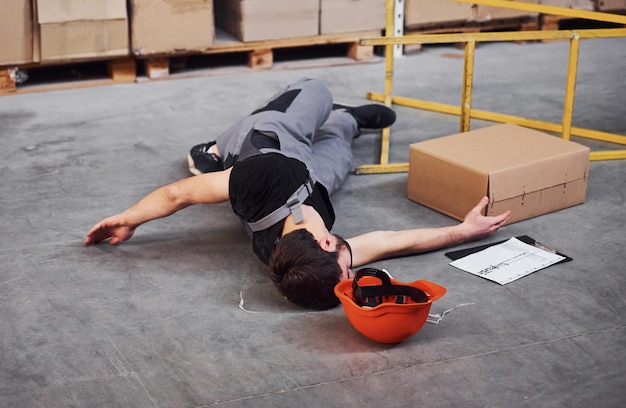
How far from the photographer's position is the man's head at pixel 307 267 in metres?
3.28

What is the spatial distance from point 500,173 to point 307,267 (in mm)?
1256

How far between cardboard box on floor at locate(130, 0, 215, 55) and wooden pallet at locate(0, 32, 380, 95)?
0.37 feet

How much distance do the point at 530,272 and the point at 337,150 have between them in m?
1.40

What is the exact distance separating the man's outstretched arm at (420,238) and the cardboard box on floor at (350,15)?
3.26 metres

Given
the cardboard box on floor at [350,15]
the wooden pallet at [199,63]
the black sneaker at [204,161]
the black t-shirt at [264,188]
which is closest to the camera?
the black t-shirt at [264,188]

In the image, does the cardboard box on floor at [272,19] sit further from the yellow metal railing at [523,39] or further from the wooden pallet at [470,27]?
the yellow metal railing at [523,39]

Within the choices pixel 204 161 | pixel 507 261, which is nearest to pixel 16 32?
pixel 204 161

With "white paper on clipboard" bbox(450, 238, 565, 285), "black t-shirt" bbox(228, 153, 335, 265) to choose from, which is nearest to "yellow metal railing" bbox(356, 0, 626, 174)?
"white paper on clipboard" bbox(450, 238, 565, 285)

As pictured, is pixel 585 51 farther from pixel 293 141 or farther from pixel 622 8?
pixel 293 141

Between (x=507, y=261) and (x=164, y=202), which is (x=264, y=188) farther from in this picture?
(x=507, y=261)

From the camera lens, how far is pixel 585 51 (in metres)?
7.48

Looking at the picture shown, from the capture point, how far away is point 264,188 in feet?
11.4

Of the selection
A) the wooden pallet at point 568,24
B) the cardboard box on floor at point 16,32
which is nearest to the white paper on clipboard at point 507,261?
the cardboard box on floor at point 16,32

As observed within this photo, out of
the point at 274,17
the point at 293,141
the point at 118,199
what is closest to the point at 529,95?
the point at 274,17
